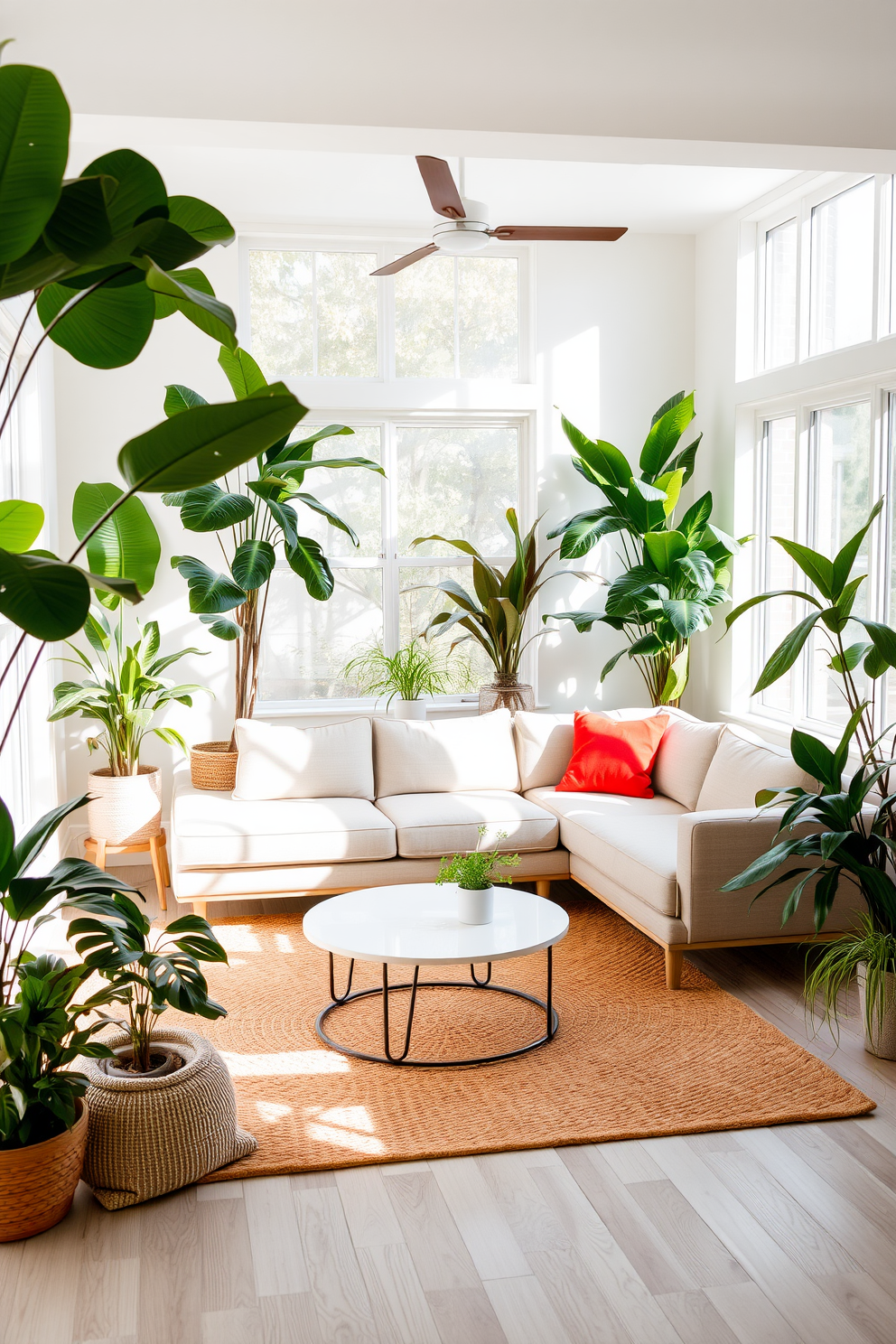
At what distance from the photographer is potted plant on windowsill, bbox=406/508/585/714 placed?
5785 millimetres

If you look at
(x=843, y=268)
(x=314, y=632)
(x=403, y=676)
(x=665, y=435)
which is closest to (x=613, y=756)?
(x=403, y=676)

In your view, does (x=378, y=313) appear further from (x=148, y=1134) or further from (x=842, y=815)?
(x=148, y=1134)

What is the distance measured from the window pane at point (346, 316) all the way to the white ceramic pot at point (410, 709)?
176 centimetres

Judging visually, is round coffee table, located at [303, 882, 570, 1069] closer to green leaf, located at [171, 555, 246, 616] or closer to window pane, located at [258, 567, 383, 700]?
green leaf, located at [171, 555, 246, 616]

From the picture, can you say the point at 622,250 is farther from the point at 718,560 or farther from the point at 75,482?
the point at 75,482

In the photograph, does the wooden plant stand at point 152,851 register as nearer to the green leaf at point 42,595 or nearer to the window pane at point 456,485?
the window pane at point 456,485

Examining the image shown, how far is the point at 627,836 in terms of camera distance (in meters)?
4.47

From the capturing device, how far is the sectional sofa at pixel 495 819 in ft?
13.2

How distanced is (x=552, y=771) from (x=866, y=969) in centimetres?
211

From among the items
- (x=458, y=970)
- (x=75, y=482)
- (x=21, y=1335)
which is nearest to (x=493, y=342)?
(x=75, y=482)

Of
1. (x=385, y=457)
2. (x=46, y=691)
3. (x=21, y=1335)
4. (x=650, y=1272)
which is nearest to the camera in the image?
(x=21, y=1335)

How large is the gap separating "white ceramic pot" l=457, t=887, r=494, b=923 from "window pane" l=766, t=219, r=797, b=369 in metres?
3.29

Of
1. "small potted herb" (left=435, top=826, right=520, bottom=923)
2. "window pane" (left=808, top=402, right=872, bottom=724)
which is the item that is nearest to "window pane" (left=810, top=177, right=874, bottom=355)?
"window pane" (left=808, top=402, right=872, bottom=724)

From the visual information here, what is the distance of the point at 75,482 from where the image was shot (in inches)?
225
